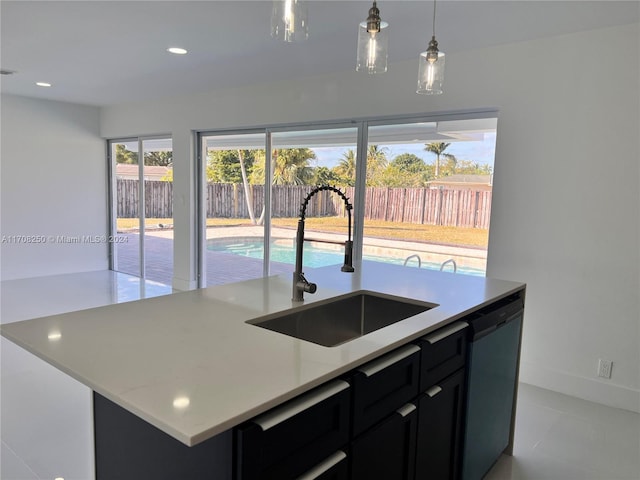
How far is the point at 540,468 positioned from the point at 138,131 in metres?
6.32

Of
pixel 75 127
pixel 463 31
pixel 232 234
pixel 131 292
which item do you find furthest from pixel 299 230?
pixel 75 127

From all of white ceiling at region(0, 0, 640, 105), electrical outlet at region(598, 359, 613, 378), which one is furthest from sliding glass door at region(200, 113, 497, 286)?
electrical outlet at region(598, 359, 613, 378)

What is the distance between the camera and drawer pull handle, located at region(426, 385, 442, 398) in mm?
1762

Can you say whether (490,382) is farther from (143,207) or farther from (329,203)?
(143,207)

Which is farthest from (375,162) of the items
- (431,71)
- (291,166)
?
(431,71)

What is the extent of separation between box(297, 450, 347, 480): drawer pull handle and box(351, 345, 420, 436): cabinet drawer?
9cm

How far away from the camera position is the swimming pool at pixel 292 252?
4.48 meters

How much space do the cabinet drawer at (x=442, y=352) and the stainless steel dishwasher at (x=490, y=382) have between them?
8 cm

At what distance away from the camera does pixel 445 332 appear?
1.84 m

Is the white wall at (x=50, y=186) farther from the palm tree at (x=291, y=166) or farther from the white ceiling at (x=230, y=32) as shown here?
the palm tree at (x=291, y=166)

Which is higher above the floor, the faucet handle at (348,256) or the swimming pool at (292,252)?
the faucet handle at (348,256)

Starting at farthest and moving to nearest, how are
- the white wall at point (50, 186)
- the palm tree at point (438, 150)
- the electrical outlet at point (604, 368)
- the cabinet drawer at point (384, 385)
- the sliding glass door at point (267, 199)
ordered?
the white wall at point (50, 186)
the sliding glass door at point (267, 199)
the palm tree at point (438, 150)
the electrical outlet at point (604, 368)
the cabinet drawer at point (384, 385)

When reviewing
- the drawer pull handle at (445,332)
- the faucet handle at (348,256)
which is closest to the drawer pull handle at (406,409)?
the drawer pull handle at (445,332)

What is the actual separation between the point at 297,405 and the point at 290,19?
1246mm
